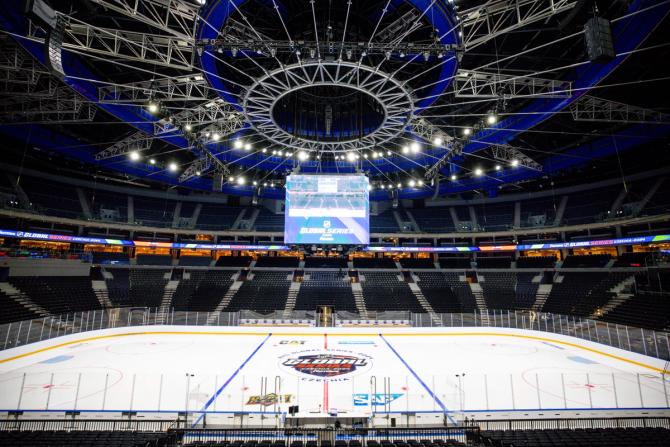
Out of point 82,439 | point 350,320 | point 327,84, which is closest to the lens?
point 82,439

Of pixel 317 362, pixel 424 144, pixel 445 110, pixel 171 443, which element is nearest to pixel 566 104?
pixel 445 110

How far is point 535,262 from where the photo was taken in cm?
3472

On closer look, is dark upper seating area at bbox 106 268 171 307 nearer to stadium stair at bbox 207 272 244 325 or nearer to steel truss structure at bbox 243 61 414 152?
stadium stair at bbox 207 272 244 325

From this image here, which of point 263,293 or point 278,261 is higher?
point 278,261

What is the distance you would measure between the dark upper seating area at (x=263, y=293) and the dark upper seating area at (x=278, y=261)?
155cm

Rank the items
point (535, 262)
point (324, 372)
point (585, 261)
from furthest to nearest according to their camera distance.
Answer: point (535, 262), point (585, 261), point (324, 372)

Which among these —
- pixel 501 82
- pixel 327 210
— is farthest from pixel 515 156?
pixel 327 210

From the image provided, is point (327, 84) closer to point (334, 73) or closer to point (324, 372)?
point (334, 73)

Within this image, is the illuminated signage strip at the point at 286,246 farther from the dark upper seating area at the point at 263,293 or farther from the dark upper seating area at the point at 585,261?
the dark upper seating area at the point at 263,293

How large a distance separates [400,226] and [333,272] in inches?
395

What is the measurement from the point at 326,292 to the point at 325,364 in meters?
16.0

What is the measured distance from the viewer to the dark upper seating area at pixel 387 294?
98.6 feet

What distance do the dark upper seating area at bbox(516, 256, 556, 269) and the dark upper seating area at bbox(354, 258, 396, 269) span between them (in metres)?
13.5

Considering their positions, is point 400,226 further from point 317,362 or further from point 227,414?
point 227,414
